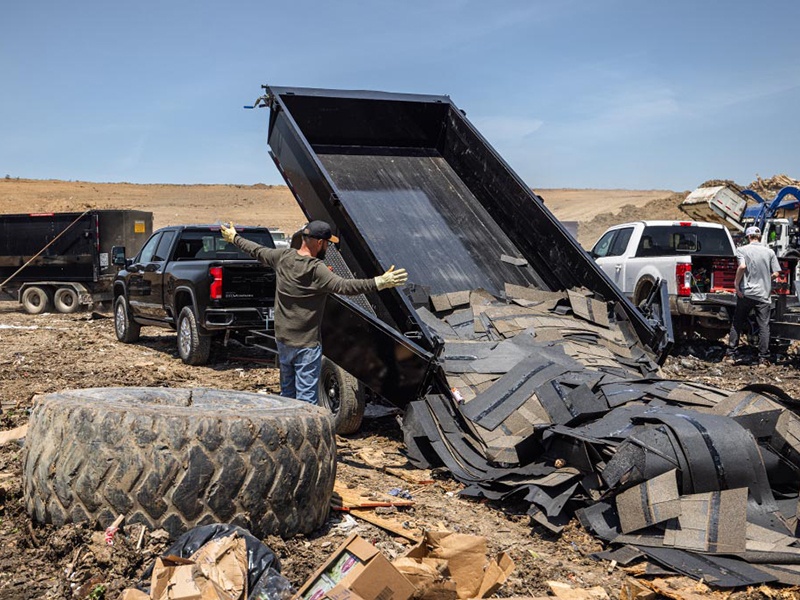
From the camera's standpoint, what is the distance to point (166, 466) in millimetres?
3834

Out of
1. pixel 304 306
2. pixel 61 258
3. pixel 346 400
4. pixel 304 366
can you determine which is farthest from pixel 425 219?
pixel 61 258

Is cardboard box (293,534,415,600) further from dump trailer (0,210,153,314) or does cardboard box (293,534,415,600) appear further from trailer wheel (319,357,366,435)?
dump trailer (0,210,153,314)

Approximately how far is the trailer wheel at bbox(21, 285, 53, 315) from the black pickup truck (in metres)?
8.02

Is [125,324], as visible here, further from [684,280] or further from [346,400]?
[684,280]

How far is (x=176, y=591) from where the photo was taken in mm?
2980

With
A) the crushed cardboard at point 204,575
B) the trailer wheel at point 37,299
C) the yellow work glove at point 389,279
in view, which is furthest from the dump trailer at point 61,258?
the crushed cardboard at point 204,575

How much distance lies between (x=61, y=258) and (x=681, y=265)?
1438cm

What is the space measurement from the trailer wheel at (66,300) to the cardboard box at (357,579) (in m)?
18.0

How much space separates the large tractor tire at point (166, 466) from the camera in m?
3.83

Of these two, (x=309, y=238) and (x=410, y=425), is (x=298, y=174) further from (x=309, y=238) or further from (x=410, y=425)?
(x=410, y=425)

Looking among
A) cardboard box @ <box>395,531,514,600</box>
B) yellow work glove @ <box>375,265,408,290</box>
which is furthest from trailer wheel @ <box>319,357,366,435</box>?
cardboard box @ <box>395,531,514,600</box>

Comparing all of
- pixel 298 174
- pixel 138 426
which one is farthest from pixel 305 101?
pixel 138 426

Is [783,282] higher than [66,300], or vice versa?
[783,282]

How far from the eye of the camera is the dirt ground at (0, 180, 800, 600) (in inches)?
143
